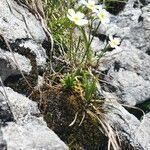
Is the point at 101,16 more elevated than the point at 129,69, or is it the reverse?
the point at 101,16

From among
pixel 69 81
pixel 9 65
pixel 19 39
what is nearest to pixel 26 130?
pixel 9 65

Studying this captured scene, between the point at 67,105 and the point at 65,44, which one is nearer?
the point at 67,105

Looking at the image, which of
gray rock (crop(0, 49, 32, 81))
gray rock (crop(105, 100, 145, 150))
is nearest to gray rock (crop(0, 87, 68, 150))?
gray rock (crop(0, 49, 32, 81))

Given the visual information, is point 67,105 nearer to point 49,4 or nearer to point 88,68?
point 88,68

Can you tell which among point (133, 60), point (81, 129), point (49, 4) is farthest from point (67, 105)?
point (49, 4)

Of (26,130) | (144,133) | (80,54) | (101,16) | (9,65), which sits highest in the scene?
(101,16)

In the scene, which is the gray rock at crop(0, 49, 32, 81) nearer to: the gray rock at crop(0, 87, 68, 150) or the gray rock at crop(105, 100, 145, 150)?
the gray rock at crop(0, 87, 68, 150)

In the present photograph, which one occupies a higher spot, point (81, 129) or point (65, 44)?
point (65, 44)

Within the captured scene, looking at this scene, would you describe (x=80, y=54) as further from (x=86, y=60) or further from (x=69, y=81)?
(x=69, y=81)
